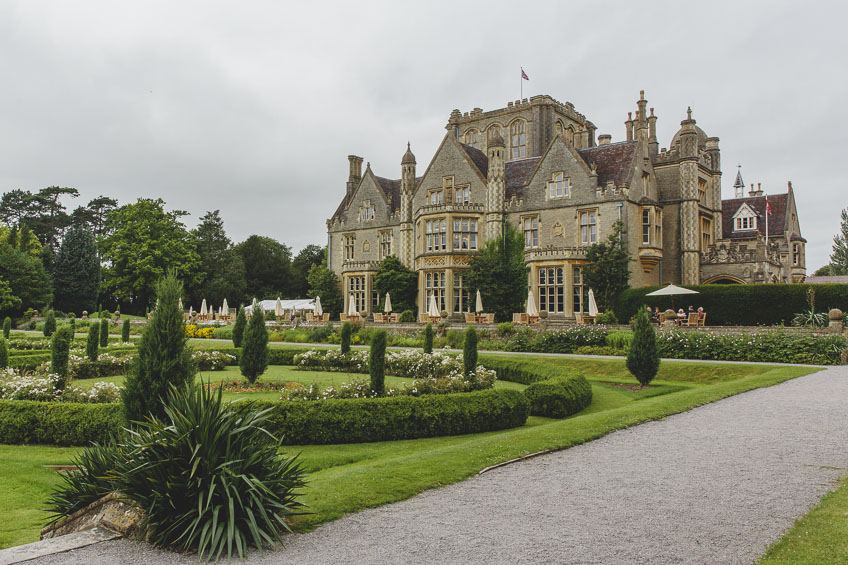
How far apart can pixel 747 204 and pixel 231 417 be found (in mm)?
48317

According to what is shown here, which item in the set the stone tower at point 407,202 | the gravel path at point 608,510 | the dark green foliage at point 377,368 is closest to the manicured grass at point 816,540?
the gravel path at point 608,510

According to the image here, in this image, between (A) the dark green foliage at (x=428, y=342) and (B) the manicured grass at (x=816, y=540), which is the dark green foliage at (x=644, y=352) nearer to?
(A) the dark green foliage at (x=428, y=342)

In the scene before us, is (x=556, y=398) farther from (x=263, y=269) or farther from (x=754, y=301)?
(x=263, y=269)

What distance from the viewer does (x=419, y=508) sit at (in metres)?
6.04

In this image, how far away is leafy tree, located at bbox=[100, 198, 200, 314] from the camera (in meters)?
54.3

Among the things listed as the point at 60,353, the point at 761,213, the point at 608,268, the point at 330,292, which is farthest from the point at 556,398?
the point at 761,213

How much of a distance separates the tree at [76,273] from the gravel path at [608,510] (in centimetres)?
6335

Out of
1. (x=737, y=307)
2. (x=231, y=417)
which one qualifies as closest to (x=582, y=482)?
(x=231, y=417)

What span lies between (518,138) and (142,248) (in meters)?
32.5

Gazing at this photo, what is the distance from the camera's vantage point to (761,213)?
153 feet

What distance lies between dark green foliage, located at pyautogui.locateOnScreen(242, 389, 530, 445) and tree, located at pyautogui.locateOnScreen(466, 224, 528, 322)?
978 inches

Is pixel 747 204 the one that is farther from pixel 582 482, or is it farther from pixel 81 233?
pixel 81 233

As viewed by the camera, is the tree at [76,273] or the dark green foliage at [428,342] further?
the tree at [76,273]

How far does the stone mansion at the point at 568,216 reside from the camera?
35344 millimetres
